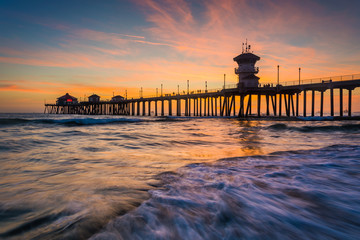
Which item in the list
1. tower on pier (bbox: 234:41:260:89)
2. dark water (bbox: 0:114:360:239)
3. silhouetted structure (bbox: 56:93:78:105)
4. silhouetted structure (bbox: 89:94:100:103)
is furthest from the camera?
silhouetted structure (bbox: 56:93:78:105)

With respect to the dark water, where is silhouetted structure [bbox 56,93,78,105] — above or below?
above

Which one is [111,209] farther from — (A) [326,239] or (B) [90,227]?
(A) [326,239]

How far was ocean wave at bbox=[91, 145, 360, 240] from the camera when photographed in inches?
69.1

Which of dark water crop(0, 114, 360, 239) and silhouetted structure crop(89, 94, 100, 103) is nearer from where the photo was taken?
dark water crop(0, 114, 360, 239)

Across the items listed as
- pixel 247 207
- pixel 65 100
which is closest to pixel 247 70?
pixel 247 207

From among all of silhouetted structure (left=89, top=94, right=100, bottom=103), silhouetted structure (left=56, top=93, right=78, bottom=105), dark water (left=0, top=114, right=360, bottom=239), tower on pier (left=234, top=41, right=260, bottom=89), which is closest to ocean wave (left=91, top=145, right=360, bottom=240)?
dark water (left=0, top=114, right=360, bottom=239)

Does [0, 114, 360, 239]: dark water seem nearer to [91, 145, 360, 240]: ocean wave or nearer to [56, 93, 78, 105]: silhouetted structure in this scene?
[91, 145, 360, 240]: ocean wave

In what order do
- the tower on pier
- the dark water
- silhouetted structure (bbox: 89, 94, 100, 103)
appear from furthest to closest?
silhouetted structure (bbox: 89, 94, 100, 103) → the tower on pier → the dark water

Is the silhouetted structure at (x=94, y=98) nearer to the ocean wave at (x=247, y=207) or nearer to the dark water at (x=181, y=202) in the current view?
the dark water at (x=181, y=202)

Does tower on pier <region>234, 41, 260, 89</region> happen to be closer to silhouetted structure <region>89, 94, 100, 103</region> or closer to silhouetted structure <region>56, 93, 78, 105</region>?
silhouetted structure <region>89, 94, 100, 103</region>

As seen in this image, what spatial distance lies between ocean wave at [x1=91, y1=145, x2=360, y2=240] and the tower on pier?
3685 centimetres

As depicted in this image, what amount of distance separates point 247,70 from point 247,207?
40.5 metres

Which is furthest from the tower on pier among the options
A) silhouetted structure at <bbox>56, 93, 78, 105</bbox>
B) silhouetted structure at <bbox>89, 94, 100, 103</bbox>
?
silhouetted structure at <bbox>56, 93, 78, 105</bbox>

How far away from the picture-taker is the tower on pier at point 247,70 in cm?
3831
